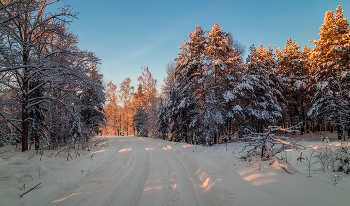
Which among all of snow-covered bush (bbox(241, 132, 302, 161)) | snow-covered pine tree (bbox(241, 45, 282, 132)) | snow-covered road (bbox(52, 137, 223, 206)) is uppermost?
snow-covered pine tree (bbox(241, 45, 282, 132))

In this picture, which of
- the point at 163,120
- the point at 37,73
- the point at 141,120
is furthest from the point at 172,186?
the point at 141,120

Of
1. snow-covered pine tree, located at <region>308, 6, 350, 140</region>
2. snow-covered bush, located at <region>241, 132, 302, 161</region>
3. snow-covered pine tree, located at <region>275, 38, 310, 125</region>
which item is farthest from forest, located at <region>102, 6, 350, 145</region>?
snow-covered bush, located at <region>241, 132, 302, 161</region>

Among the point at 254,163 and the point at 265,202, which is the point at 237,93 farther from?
the point at 265,202

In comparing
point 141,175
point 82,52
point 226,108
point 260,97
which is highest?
point 82,52

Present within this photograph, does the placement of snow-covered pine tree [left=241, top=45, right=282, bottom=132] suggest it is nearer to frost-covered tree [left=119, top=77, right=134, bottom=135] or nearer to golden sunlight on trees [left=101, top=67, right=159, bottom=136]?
golden sunlight on trees [left=101, top=67, right=159, bottom=136]

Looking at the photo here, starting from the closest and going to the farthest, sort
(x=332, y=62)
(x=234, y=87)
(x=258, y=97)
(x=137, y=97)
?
(x=234, y=87)
(x=332, y=62)
(x=258, y=97)
(x=137, y=97)

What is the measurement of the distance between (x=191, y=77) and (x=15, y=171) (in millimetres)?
14386

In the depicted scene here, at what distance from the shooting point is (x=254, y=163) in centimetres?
655

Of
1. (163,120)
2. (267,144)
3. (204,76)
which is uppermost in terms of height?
(204,76)

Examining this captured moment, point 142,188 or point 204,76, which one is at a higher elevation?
point 204,76

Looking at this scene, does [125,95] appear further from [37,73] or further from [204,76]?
[37,73]

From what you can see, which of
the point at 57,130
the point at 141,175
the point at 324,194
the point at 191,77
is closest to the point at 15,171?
the point at 141,175

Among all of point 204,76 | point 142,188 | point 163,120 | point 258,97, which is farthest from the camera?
point 163,120

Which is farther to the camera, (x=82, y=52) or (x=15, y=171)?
(x=82, y=52)
